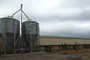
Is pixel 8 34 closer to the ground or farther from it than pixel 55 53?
farther from it

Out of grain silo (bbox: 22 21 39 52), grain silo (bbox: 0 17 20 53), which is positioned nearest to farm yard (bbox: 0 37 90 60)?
grain silo (bbox: 22 21 39 52)

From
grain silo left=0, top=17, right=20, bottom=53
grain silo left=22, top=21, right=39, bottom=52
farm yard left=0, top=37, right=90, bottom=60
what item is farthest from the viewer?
grain silo left=22, top=21, right=39, bottom=52

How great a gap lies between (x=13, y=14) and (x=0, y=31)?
3.72 meters

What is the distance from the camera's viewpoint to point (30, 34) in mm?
29453

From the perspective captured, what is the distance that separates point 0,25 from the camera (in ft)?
92.7

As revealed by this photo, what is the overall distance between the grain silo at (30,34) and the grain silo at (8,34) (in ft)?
8.04

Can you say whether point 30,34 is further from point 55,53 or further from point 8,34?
point 55,53

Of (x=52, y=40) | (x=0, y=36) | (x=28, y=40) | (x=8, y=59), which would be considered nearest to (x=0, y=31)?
(x=0, y=36)

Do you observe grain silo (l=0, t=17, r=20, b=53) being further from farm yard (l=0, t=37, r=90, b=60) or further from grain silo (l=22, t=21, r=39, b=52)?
farm yard (l=0, t=37, r=90, b=60)

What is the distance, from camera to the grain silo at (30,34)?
29484 millimetres

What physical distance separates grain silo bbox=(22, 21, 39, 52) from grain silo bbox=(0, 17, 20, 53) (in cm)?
245

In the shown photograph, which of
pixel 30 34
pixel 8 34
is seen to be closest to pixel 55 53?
Answer: pixel 30 34

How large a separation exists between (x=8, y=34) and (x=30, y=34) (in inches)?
149

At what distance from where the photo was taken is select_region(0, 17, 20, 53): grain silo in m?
27.4
